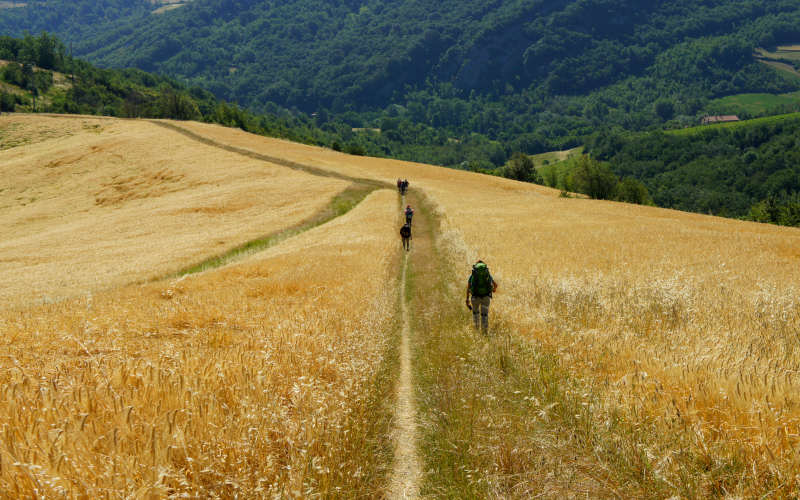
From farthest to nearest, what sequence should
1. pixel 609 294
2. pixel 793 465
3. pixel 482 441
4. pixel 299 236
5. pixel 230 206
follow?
pixel 230 206, pixel 299 236, pixel 609 294, pixel 482 441, pixel 793 465

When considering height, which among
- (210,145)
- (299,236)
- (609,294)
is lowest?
(299,236)

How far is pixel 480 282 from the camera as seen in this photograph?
13742 millimetres

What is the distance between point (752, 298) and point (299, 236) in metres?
31.2

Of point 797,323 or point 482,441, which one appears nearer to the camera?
point 482,441

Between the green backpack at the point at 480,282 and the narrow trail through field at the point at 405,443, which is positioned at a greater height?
the green backpack at the point at 480,282

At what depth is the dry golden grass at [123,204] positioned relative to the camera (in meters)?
28.2

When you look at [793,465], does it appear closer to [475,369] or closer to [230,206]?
[475,369]

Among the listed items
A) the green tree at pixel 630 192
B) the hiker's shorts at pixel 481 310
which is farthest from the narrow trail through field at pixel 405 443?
the green tree at pixel 630 192

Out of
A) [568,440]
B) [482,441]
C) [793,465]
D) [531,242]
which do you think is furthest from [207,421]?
[531,242]

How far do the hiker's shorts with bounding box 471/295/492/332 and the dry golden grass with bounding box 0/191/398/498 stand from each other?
4.38 meters

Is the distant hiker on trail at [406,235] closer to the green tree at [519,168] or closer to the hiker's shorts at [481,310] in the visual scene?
the hiker's shorts at [481,310]

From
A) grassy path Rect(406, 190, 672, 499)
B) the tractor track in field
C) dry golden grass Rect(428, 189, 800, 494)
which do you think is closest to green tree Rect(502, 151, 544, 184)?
the tractor track in field

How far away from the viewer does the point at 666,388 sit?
6.45m

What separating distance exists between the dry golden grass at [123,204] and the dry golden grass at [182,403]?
13797 mm
